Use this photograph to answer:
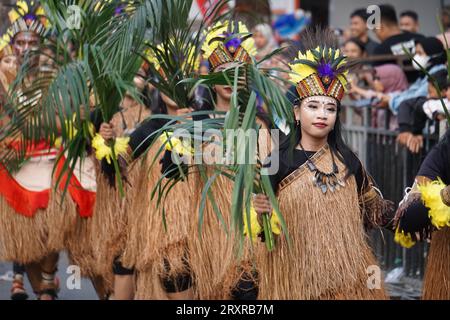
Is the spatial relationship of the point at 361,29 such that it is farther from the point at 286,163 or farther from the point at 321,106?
the point at 286,163

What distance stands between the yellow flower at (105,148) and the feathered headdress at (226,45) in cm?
94

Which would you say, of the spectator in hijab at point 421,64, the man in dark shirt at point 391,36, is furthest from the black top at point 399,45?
the spectator in hijab at point 421,64

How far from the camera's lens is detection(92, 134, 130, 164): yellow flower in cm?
712

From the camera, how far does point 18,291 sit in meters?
8.67

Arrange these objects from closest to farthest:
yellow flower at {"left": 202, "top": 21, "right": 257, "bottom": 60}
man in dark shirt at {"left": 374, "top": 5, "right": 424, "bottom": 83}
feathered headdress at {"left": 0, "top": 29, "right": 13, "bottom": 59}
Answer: yellow flower at {"left": 202, "top": 21, "right": 257, "bottom": 60}
feathered headdress at {"left": 0, "top": 29, "right": 13, "bottom": 59}
man in dark shirt at {"left": 374, "top": 5, "right": 424, "bottom": 83}

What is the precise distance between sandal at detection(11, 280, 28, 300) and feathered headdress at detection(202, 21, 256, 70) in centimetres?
293

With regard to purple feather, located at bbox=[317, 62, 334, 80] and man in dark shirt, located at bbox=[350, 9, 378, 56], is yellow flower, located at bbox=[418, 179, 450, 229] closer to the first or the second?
purple feather, located at bbox=[317, 62, 334, 80]

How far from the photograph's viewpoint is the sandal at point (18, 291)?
859cm

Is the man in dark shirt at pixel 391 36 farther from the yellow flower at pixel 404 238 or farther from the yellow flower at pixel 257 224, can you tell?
Result: the yellow flower at pixel 257 224

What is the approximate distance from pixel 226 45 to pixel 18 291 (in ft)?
10.5

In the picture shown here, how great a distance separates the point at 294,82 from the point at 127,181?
2084mm

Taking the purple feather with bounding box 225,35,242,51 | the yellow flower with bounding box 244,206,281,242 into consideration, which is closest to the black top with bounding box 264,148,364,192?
the yellow flower with bounding box 244,206,281,242

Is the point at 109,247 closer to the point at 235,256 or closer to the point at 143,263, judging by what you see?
the point at 143,263
